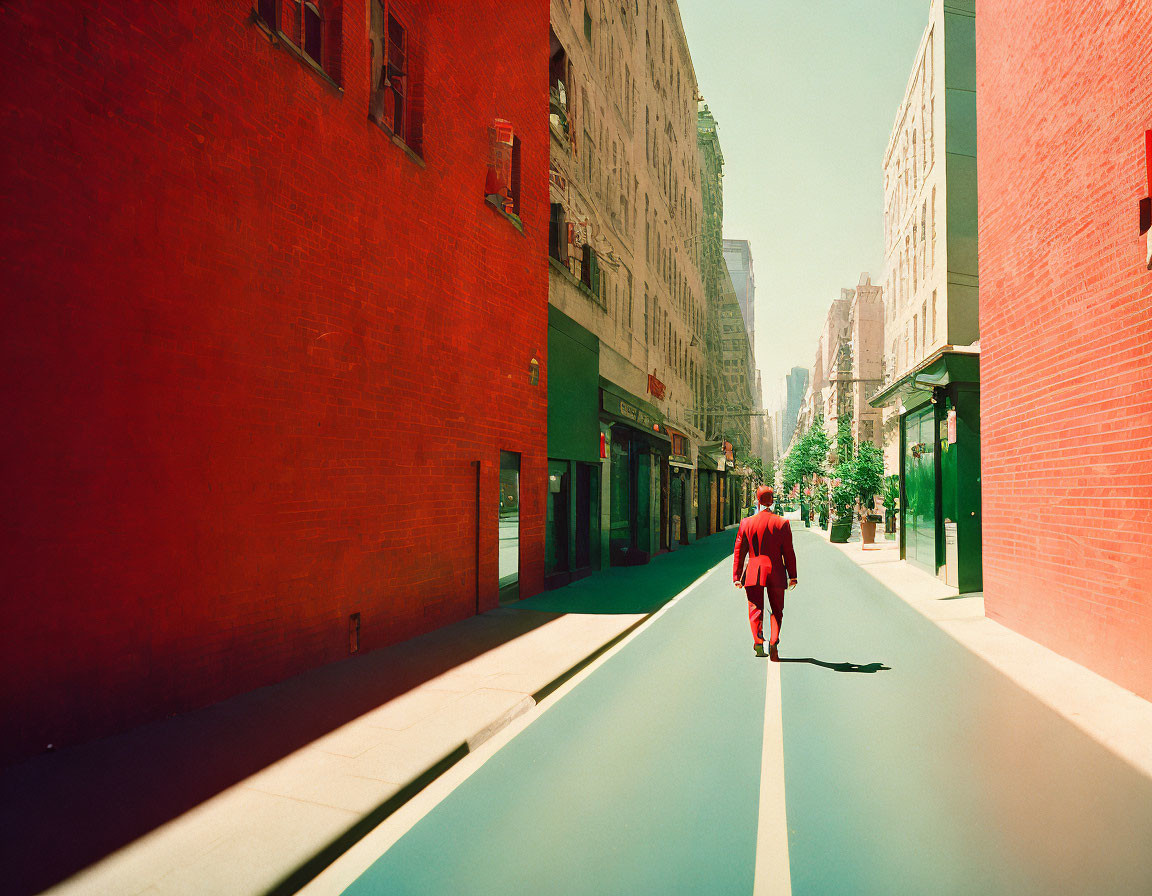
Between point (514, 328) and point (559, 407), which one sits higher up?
point (514, 328)

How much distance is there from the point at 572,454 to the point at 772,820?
42.2 feet

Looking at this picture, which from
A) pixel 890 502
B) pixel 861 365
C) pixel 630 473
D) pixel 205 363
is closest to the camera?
pixel 205 363

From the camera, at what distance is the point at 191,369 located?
6242 mm

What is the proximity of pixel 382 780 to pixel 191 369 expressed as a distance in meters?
3.73

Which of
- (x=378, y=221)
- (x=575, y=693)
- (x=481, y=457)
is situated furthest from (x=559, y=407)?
(x=575, y=693)

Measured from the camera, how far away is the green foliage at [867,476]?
32.1 meters

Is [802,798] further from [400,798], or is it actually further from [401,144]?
[401,144]

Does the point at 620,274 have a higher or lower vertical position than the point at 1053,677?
higher

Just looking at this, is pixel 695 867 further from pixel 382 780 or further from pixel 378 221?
pixel 378 221

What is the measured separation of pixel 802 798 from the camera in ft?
15.0

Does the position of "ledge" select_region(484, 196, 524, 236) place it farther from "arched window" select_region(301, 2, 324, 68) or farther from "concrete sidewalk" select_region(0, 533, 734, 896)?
"concrete sidewalk" select_region(0, 533, 734, 896)

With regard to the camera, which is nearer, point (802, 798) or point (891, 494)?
point (802, 798)

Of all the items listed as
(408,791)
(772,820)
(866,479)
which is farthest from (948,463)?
(866,479)

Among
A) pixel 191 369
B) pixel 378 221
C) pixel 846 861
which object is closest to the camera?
pixel 846 861
